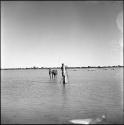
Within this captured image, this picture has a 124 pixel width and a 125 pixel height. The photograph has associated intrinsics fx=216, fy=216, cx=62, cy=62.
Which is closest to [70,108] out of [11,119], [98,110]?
[98,110]

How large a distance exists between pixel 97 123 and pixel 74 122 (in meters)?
1.17

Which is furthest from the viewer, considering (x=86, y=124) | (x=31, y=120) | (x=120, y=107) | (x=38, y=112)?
(x=120, y=107)

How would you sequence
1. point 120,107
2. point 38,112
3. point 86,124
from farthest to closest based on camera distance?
point 120,107, point 38,112, point 86,124

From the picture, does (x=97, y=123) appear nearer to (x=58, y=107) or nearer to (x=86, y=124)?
(x=86, y=124)

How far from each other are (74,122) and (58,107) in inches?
164

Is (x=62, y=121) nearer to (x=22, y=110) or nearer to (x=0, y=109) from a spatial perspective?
(x=22, y=110)

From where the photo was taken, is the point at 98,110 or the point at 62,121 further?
the point at 98,110

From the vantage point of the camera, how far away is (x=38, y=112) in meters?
13.6

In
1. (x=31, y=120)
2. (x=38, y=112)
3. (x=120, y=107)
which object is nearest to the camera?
(x=31, y=120)

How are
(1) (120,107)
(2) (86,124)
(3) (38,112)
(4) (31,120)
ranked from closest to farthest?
(2) (86,124), (4) (31,120), (3) (38,112), (1) (120,107)

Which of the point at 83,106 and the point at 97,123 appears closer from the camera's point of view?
the point at 97,123

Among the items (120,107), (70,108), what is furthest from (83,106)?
(120,107)

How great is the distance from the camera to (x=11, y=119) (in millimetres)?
12023

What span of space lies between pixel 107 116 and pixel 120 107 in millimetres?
2772
